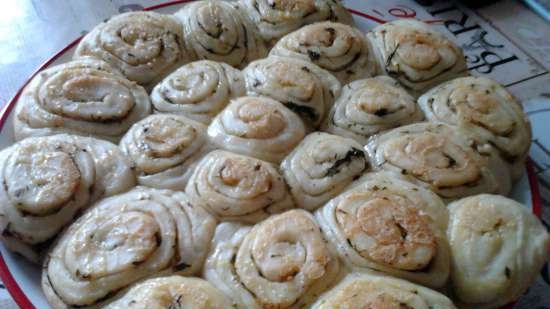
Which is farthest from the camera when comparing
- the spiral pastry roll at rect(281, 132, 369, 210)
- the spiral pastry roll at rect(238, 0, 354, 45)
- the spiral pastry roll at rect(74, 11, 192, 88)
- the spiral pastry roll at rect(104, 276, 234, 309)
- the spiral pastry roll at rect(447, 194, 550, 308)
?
the spiral pastry roll at rect(238, 0, 354, 45)

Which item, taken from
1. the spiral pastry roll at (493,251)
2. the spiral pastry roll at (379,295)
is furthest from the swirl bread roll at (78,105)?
the spiral pastry roll at (493,251)

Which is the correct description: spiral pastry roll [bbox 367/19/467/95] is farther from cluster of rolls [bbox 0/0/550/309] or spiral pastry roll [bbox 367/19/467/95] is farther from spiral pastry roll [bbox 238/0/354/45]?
spiral pastry roll [bbox 238/0/354/45]

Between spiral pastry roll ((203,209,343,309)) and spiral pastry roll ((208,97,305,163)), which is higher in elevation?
spiral pastry roll ((208,97,305,163))

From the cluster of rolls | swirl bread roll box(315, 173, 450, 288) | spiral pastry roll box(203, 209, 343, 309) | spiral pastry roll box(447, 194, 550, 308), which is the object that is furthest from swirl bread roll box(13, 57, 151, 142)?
spiral pastry roll box(447, 194, 550, 308)

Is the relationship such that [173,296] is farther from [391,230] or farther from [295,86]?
[295,86]

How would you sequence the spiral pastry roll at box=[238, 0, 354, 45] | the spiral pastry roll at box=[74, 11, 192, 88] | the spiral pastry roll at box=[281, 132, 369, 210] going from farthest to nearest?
the spiral pastry roll at box=[238, 0, 354, 45], the spiral pastry roll at box=[74, 11, 192, 88], the spiral pastry roll at box=[281, 132, 369, 210]

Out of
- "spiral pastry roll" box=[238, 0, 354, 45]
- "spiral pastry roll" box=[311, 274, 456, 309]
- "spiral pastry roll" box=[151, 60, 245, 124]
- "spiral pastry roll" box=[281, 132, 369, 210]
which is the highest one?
"spiral pastry roll" box=[238, 0, 354, 45]

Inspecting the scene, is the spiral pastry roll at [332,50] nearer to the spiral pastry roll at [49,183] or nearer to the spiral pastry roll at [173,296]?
the spiral pastry roll at [49,183]
